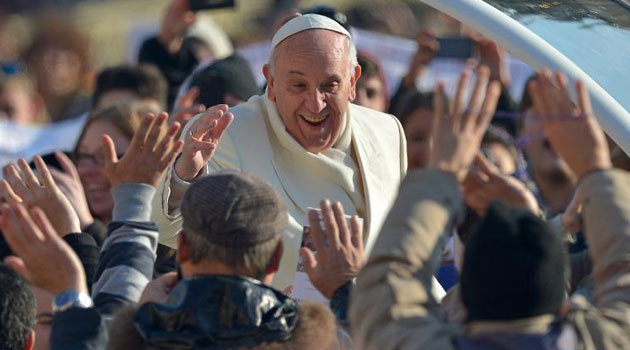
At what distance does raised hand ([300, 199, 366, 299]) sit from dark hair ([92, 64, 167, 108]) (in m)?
3.91

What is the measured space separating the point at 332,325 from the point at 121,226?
711mm

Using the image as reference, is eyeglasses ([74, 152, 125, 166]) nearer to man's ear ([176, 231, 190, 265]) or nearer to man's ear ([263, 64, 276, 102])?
man's ear ([263, 64, 276, 102])

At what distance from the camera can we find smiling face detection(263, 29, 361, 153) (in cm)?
561

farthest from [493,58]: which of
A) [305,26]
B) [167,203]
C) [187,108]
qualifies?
[167,203]

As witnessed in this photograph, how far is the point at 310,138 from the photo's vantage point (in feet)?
18.5

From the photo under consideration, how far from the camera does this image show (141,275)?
4129 mm

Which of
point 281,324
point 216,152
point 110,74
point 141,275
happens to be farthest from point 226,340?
point 110,74

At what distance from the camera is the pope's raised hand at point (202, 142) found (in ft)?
17.1

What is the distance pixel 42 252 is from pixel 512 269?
3.82 feet

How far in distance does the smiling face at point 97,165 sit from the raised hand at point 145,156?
7.46ft

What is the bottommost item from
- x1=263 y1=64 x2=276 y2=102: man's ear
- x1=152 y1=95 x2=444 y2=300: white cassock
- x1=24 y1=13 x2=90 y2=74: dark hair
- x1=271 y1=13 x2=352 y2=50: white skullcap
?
x1=24 y1=13 x2=90 y2=74: dark hair

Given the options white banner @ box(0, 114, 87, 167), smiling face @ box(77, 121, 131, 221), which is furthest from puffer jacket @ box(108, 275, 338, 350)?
white banner @ box(0, 114, 87, 167)

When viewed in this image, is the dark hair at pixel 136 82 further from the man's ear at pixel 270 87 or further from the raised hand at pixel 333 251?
the raised hand at pixel 333 251

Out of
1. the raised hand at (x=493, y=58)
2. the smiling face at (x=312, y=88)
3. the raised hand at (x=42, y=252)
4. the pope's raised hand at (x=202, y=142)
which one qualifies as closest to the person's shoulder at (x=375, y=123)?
the smiling face at (x=312, y=88)
